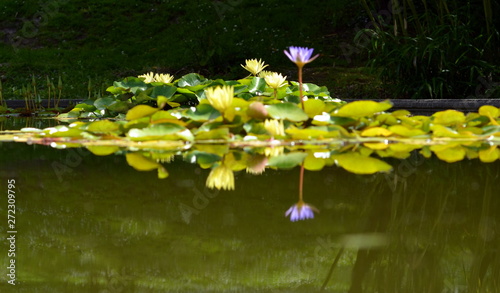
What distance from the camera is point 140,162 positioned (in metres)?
2.21

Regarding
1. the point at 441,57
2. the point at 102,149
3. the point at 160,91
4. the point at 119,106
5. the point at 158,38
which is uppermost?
the point at 158,38

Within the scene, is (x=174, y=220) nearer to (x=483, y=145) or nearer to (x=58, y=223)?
(x=58, y=223)

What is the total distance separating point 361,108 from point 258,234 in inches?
73.6

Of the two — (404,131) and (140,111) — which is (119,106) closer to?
(140,111)

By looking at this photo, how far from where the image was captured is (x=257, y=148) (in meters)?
2.71

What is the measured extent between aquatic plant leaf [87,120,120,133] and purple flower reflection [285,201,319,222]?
6.24 ft

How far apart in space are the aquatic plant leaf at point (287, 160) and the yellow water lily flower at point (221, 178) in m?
0.17

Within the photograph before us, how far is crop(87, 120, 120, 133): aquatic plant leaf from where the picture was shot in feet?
10.2

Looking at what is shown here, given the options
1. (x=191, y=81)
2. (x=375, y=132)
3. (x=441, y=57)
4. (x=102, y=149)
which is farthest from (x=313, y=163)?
(x=441, y=57)

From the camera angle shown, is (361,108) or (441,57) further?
(441,57)

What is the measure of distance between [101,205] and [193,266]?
0.58 metres

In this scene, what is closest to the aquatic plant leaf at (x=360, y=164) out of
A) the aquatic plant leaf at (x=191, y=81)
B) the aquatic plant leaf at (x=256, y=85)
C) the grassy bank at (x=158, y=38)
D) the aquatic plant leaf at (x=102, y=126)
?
the aquatic plant leaf at (x=102, y=126)

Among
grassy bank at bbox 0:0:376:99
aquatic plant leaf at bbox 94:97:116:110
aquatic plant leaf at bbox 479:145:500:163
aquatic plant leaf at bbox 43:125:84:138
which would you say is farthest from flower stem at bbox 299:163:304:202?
grassy bank at bbox 0:0:376:99

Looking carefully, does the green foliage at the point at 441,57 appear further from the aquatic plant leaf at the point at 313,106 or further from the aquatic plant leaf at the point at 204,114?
the aquatic plant leaf at the point at 204,114
